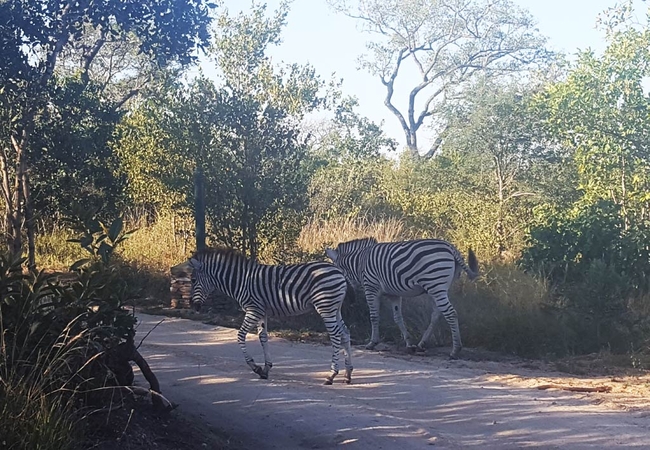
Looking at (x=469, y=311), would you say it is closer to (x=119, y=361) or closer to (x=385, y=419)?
(x=385, y=419)

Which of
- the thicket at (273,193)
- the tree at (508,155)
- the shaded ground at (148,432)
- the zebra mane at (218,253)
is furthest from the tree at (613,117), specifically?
the shaded ground at (148,432)

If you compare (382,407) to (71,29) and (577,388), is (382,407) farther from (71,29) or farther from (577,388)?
(71,29)

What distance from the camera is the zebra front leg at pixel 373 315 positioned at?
11831mm

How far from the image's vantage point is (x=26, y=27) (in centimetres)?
968

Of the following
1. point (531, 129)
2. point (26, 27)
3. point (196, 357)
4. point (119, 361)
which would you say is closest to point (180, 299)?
point (196, 357)

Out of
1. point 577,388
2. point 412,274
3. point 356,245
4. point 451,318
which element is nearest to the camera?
point 577,388

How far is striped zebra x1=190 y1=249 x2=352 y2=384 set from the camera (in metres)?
9.39

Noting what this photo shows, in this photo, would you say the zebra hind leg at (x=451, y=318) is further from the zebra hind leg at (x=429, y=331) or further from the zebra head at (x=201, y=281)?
the zebra head at (x=201, y=281)

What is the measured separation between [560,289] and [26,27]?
29.5 feet

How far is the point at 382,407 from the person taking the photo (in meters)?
7.89

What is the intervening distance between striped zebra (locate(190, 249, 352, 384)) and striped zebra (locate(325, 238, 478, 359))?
8.14 ft

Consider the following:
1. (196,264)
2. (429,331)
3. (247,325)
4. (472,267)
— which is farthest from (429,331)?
(196,264)

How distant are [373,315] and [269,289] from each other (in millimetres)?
2857

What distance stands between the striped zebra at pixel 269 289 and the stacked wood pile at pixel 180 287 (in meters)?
4.62
